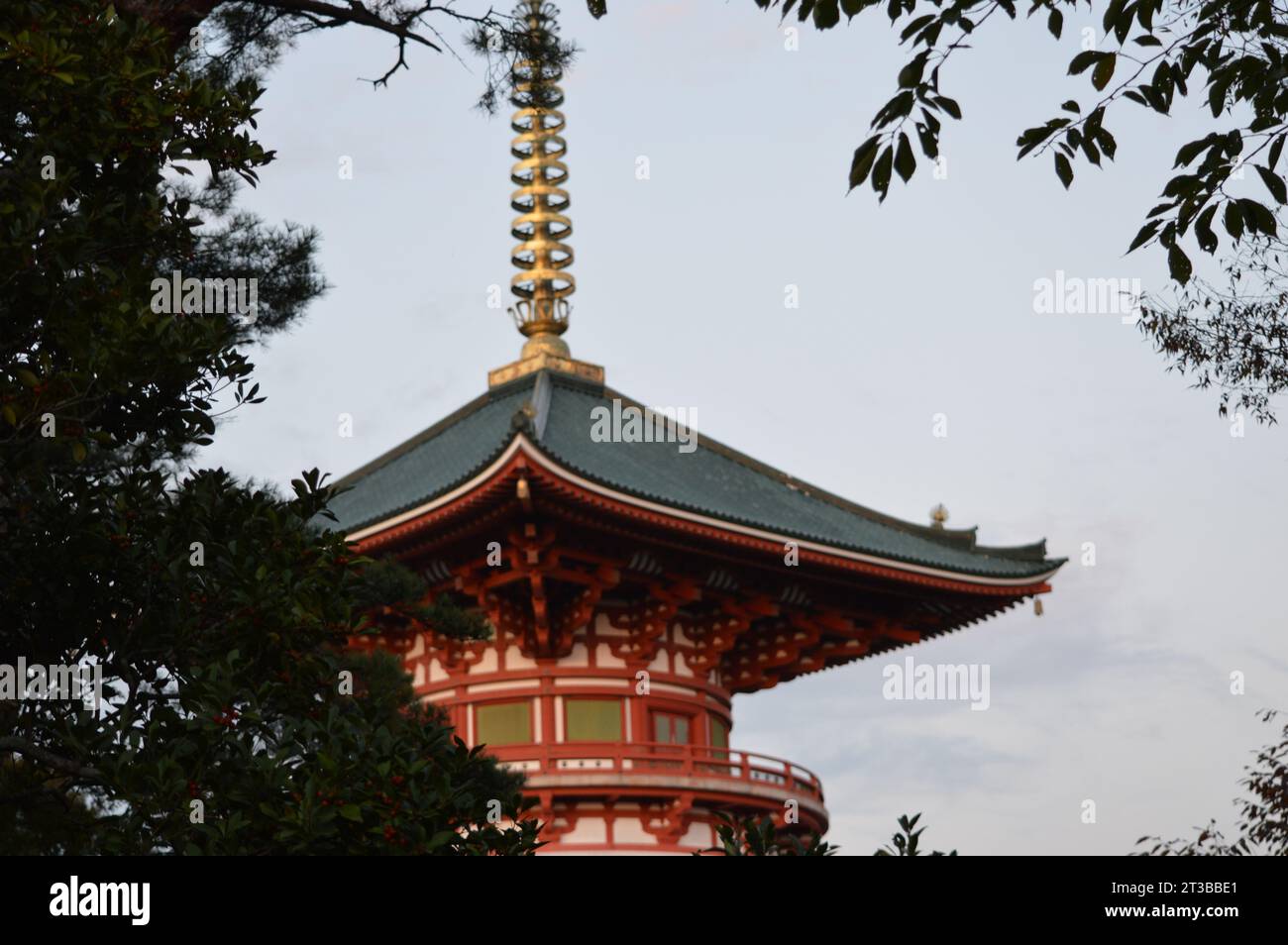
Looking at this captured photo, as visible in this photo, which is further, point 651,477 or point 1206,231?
point 651,477

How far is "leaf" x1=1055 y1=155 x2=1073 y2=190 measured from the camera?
243 inches

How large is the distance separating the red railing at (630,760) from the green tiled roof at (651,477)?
3174 mm

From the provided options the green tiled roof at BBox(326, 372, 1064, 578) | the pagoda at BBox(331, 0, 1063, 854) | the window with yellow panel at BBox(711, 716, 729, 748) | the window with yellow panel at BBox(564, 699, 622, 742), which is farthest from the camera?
the green tiled roof at BBox(326, 372, 1064, 578)

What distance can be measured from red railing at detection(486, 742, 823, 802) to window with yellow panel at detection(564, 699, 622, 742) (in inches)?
13.8

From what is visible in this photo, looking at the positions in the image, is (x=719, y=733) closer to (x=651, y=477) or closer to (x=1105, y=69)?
(x=651, y=477)

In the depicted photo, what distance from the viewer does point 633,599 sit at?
2042cm

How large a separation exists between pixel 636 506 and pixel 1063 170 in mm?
12395

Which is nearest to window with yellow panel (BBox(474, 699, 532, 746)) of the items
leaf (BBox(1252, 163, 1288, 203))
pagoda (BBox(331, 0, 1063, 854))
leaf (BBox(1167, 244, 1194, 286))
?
pagoda (BBox(331, 0, 1063, 854))

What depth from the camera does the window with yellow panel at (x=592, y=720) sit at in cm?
1970

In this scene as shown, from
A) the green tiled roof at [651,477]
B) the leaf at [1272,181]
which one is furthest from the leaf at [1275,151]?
the green tiled roof at [651,477]

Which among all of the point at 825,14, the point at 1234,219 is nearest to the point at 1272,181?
the point at 1234,219

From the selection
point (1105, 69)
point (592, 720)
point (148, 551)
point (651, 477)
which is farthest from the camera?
point (651, 477)

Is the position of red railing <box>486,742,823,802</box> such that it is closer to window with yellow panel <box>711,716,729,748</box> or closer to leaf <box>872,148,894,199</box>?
window with yellow panel <box>711,716,729,748</box>

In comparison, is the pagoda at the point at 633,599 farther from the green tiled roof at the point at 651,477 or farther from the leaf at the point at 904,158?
the leaf at the point at 904,158
